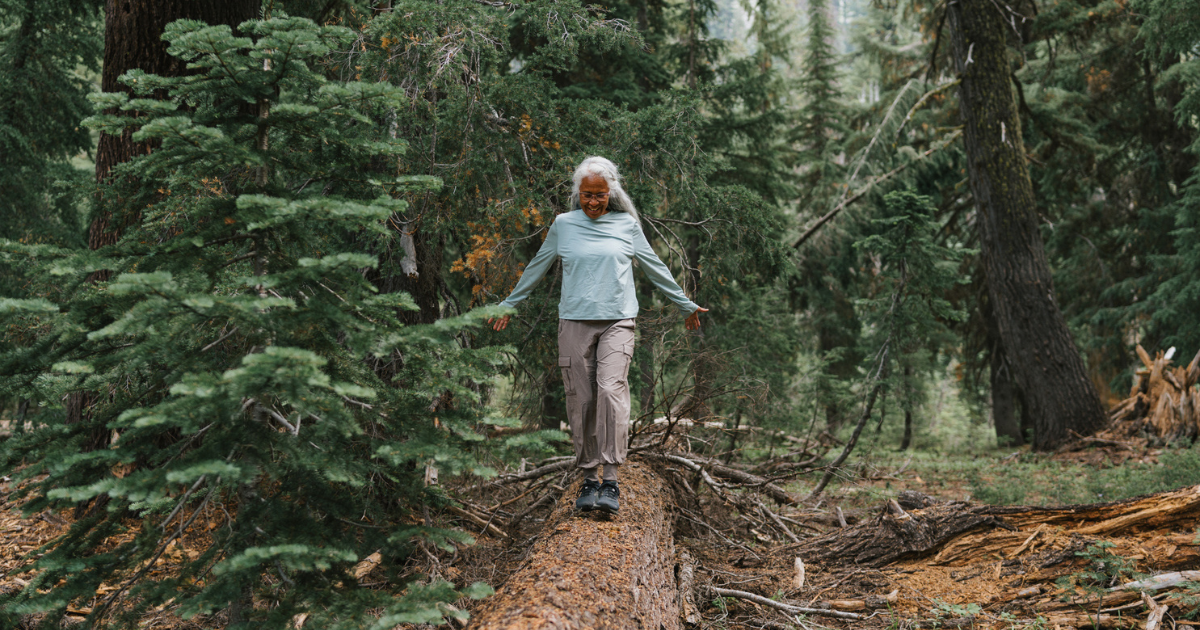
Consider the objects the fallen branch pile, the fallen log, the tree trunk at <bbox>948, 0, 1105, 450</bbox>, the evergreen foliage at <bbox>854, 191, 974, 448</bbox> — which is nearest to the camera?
the fallen log

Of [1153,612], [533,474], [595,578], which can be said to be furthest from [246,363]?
[1153,612]

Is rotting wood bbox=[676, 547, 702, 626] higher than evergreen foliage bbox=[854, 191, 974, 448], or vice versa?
evergreen foliage bbox=[854, 191, 974, 448]

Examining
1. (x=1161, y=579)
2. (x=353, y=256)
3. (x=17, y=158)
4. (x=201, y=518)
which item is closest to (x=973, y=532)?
(x=1161, y=579)

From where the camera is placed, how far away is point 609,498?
400 centimetres

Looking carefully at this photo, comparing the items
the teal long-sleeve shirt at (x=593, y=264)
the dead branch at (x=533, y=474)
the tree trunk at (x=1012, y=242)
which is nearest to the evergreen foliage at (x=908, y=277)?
the tree trunk at (x=1012, y=242)

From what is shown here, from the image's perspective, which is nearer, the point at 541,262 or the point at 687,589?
the point at 687,589

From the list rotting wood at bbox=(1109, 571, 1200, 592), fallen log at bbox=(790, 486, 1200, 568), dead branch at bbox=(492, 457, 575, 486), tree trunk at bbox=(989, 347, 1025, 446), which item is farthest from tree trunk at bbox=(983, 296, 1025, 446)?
dead branch at bbox=(492, 457, 575, 486)

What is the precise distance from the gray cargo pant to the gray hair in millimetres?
733

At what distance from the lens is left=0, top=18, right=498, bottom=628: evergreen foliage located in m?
2.33

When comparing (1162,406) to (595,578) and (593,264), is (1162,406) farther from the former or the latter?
(595,578)

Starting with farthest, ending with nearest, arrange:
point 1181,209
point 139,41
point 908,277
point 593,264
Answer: point 1181,209
point 908,277
point 139,41
point 593,264

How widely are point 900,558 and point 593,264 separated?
2.86 meters

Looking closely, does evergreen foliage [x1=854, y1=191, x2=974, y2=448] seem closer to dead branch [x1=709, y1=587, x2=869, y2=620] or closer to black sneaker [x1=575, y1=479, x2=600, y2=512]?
dead branch [x1=709, y1=587, x2=869, y2=620]

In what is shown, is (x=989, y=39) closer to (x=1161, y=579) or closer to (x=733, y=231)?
(x=733, y=231)
